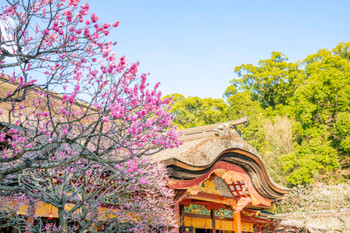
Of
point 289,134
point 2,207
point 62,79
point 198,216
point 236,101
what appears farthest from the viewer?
point 236,101

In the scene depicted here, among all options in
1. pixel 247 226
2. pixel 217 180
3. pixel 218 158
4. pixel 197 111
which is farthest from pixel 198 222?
pixel 197 111

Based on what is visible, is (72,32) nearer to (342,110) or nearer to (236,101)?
(342,110)

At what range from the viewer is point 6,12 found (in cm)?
Answer: 377

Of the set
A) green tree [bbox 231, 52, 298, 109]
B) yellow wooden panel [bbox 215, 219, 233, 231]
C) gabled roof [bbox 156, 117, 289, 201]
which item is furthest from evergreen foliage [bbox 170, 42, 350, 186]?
gabled roof [bbox 156, 117, 289, 201]

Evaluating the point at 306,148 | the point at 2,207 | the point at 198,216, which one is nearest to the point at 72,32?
the point at 2,207

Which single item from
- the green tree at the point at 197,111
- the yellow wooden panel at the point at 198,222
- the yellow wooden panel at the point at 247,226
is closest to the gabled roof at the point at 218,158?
the yellow wooden panel at the point at 198,222

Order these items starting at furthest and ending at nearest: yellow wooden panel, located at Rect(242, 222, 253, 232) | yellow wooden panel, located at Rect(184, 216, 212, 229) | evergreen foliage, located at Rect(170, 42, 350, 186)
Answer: evergreen foliage, located at Rect(170, 42, 350, 186), yellow wooden panel, located at Rect(242, 222, 253, 232), yellow wooden panel, located at Rect(184, 216, 212, 229)

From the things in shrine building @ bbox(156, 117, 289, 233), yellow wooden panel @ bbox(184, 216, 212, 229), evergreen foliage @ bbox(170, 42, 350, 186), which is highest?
evergreen foliage @ bbox(170, 42, 350, 186)

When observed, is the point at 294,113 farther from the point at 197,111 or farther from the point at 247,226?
the point at 247,226

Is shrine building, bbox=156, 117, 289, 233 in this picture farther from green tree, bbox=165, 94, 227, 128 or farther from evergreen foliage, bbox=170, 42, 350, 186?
green tree, bbox=165, 94, 227, 128

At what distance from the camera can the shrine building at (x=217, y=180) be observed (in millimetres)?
7969

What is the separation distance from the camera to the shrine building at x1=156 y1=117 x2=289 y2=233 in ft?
26.1

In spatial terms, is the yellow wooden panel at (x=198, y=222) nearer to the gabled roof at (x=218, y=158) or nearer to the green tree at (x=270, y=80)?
the gabled roof at (x=218, y=158)

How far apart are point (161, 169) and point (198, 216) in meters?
4.98
